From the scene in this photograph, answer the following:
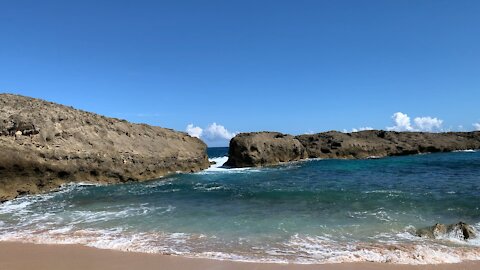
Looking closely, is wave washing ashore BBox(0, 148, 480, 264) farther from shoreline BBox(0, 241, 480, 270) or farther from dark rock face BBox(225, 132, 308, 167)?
dark rock face BBox(225, 132, 308, 167)

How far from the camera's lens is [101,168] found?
75.9 feet

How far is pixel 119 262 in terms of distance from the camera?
782cm

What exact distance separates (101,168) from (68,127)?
3323mm

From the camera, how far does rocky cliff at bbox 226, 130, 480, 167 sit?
117 feet

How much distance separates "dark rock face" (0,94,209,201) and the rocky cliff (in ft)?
22.0

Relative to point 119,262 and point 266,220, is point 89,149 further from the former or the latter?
point 119,262

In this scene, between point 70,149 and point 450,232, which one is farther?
point 70,149

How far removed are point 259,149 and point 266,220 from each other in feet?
79.0

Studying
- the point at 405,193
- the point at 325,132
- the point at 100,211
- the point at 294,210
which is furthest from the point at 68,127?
the point at 325,132

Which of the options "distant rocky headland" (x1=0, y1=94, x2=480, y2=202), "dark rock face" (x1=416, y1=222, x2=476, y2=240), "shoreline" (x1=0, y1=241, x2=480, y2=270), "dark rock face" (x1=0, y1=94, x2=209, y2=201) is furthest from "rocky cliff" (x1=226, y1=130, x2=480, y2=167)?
"shoreline" (x1=0, y1=241, x2=480, y2=270)

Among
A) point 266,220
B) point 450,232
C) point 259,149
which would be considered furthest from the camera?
point 259,149

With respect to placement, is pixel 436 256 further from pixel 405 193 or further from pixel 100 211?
pixel 100 211

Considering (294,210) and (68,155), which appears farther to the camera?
(68,155)

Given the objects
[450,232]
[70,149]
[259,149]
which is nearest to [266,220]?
[450,232]
